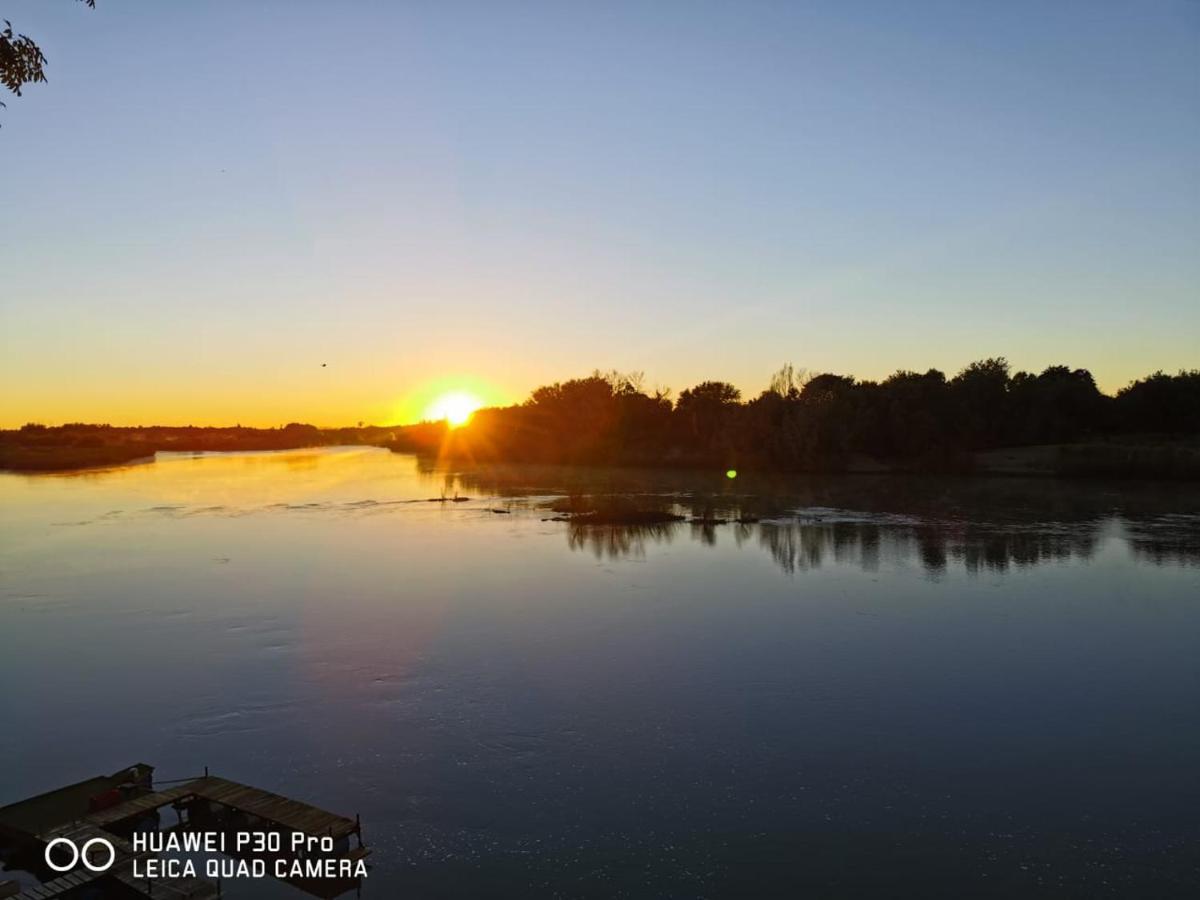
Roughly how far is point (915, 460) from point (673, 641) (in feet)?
204

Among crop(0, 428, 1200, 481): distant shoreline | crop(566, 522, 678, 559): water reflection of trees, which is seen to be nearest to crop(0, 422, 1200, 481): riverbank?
crop(0, 428, 1200, 481): distant shoreline

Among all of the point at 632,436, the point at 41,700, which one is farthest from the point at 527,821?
the point at 632,436

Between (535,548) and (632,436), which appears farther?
(632,436)

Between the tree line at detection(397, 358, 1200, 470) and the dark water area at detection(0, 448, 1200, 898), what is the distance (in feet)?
134

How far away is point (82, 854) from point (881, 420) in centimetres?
7538

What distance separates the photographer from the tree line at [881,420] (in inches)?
3022

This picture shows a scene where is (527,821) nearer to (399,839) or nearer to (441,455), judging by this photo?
(399,839)

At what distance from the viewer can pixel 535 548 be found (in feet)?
116

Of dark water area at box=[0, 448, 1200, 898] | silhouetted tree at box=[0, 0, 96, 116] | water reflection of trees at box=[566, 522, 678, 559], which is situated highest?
silhouetted tree at box=[0, 0, 96, 116]

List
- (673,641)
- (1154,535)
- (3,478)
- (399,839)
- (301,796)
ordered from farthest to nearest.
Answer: (3,478) < (1154,535) < (673,641) < (301,796) < (399,839)

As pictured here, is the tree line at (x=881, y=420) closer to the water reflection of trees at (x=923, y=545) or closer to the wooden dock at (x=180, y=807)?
the water reflection of trees at (x=923, y=545)

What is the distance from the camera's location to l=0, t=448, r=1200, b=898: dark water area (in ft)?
35.0

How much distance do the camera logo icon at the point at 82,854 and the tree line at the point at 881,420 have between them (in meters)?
71.0

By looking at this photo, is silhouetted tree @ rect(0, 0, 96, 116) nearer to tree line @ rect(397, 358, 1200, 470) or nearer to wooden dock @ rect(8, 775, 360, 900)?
wooden dock @ rect(8, 775, 360, 900)
